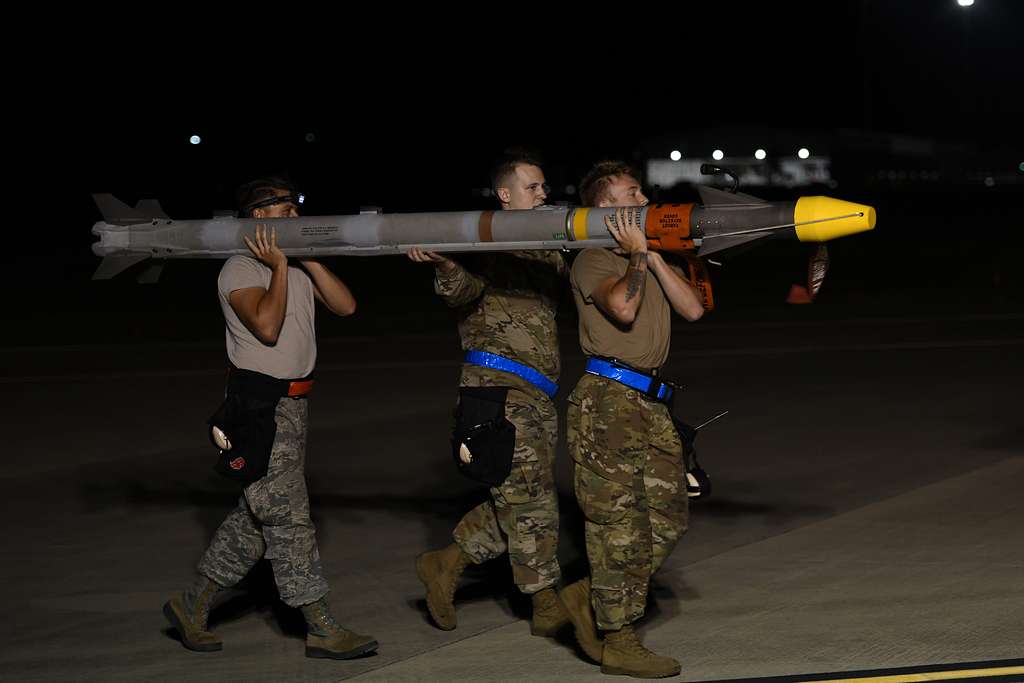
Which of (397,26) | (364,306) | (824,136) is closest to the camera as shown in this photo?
(364,306)

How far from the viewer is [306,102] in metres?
54.7

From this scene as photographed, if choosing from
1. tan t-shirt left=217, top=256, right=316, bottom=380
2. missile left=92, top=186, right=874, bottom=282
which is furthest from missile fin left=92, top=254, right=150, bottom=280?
tan t-shirt left=217, top=256, right=316, bottom=380

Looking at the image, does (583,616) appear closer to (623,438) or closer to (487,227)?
(623,438)

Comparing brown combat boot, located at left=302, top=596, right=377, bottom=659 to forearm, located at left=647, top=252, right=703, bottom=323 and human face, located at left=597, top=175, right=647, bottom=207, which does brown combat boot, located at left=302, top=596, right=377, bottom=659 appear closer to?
forearm, located at left=647, top=252, right=703, bottom=323

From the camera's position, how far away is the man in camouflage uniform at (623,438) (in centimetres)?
534

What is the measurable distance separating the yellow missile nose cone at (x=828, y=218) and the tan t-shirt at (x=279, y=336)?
1.98 metres

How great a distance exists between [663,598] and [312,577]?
5.35ft

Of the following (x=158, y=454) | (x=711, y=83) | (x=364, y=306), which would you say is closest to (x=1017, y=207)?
(x=711, y=83)

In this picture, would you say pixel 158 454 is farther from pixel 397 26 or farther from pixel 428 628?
pixel 397 26

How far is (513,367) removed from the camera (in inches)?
230

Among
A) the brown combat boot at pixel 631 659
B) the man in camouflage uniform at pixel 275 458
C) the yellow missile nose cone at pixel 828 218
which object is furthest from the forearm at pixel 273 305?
the yellow missile nose cone at pixel 828 218

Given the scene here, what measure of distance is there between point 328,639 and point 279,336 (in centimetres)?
118

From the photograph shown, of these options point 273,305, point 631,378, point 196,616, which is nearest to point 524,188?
point 631,378

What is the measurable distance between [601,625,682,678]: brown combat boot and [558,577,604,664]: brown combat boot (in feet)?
0.39
